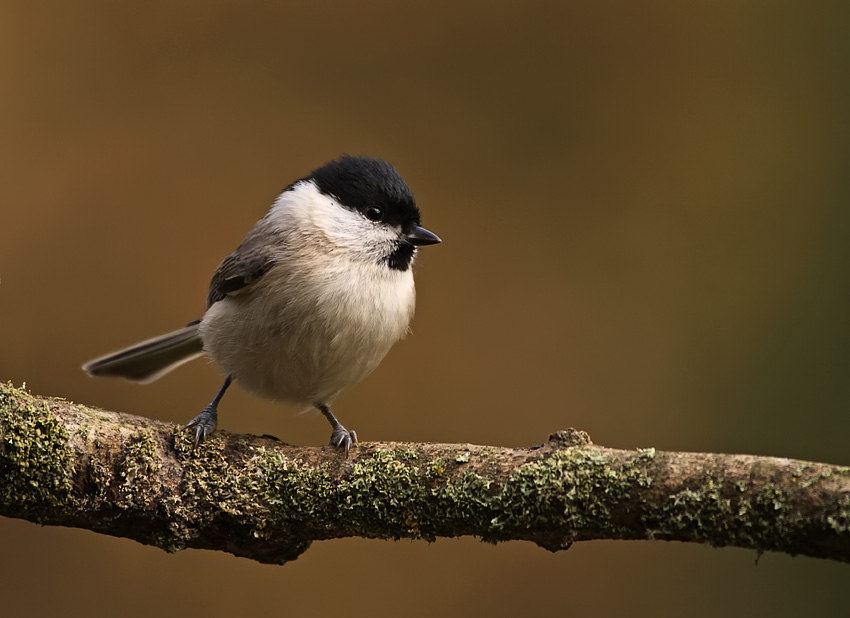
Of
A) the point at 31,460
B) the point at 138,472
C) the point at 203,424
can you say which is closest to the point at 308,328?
the point at 203,424

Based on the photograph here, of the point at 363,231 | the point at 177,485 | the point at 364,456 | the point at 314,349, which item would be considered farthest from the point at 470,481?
the point at 363,231

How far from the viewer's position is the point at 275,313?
1994 mm

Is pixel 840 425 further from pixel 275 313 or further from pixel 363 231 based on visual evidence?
pixel 275 313

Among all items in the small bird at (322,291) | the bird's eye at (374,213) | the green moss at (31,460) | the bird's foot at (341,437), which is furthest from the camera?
the bird's eye at (374,213)

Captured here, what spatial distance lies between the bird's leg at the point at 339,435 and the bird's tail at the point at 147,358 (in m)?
0.44

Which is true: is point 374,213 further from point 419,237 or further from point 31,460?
point 31,460

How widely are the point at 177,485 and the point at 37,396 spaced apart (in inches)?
12.4

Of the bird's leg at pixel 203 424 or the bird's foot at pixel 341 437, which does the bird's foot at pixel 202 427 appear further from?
the bird's foot at pixel 341 437

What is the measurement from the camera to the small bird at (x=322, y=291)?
6.53 ft

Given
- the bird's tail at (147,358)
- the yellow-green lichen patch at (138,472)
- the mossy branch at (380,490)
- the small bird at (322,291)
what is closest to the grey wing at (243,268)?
the small bird at (322,291)

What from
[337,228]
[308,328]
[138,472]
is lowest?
[138,472]

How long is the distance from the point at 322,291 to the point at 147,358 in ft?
2.45

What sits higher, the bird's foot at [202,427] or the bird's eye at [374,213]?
the bird's eye at [374,213]

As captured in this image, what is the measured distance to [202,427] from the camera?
1.68 m
